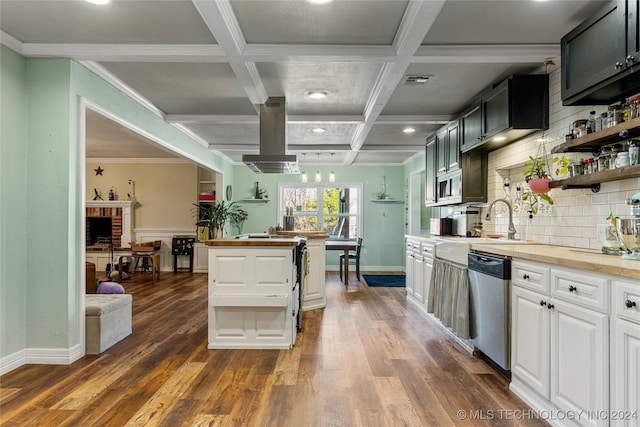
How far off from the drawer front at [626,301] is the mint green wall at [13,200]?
382cm

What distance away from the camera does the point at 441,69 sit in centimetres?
325

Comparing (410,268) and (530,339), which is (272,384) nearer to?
(530,339)

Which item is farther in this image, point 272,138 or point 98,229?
point 98,229

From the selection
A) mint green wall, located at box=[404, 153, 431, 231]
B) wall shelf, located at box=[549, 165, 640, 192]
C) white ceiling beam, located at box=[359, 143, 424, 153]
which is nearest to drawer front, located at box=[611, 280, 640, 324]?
wall shelf, located at box=[549, 165, 640, 192]

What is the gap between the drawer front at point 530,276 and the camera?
2170 mm

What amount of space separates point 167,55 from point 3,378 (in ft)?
8.69

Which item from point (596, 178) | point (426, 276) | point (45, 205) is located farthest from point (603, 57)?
point (45, 205)

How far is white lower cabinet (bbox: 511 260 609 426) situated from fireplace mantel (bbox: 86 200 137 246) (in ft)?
25.5

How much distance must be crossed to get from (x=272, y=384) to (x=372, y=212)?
20.8 feet

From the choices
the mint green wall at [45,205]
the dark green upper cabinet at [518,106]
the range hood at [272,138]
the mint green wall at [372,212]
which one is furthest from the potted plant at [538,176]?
the mint green wall at [372,212]

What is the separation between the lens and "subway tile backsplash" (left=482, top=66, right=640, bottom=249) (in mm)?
2527

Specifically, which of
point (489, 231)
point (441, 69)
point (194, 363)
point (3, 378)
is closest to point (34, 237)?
point (3, 378)

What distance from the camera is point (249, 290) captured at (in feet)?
11.0

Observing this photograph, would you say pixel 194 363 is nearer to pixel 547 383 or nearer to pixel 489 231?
pixel 547 383
